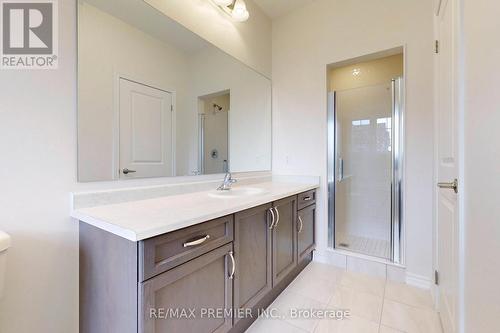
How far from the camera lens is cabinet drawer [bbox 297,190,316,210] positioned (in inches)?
76.5

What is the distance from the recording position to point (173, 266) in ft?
2.87

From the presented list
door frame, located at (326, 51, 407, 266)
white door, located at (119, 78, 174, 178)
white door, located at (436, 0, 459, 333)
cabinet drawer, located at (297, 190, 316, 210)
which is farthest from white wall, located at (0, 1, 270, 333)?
door frame, located at (326, 51, 407, 266)

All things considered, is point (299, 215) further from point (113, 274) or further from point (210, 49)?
point (210, 49)

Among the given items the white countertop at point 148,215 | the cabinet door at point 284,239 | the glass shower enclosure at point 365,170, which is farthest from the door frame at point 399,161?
the white countertop at point 148,215

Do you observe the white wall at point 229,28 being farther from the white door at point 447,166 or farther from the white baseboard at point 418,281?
the white baseboard at point 418,281

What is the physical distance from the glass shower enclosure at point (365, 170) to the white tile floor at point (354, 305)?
1.07 ft

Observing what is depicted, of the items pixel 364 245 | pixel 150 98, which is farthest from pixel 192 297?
pixel 364 245

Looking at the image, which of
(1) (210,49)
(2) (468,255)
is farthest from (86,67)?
(2) (468,255)

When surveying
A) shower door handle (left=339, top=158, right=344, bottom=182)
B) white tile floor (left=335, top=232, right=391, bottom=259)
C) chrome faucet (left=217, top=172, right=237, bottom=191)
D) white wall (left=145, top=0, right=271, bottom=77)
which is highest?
white wall (left=145, top=0, right=271, bottom=77)

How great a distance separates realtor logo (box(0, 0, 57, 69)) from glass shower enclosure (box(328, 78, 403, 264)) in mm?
2124

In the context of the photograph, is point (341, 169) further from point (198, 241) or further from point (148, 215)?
point (148, 215)

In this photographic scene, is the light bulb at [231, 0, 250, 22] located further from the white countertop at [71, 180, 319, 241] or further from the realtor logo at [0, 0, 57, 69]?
the white countertop at [71, 180, 319, 241]

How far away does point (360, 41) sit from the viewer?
2.05 m

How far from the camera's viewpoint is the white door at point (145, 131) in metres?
1.30
